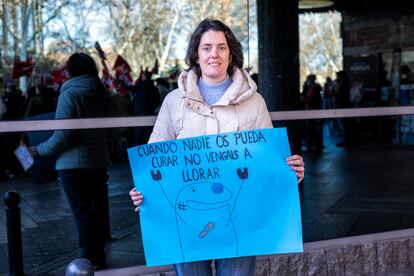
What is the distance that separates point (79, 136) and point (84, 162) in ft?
0.86

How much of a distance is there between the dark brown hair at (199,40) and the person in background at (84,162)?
67.0 inches

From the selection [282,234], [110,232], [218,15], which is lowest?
[110,232]

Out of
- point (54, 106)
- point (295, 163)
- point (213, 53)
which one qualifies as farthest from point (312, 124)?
point (213, 53)

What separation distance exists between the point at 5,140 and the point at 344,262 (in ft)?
9.64

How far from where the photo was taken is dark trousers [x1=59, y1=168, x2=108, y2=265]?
15.2 ft

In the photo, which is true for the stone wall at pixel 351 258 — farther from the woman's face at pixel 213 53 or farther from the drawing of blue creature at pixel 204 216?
the woman's face at pixel 213 53

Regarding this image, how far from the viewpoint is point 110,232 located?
15.7 feet

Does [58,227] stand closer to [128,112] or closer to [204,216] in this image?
[128,112]

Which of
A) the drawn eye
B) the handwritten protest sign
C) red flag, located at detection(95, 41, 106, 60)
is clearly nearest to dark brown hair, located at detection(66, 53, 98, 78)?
the handwritten protest sign

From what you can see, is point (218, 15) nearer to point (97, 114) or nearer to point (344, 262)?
point (97, 114)

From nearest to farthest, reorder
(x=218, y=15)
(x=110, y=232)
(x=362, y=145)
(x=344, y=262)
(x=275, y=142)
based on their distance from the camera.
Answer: (x=275, y=142) < (x=110, y=232) < (x=344, y=262) < (x=218, y=15) < (x=362, y=145)

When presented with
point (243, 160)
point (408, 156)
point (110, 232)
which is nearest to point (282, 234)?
point (243, 160)

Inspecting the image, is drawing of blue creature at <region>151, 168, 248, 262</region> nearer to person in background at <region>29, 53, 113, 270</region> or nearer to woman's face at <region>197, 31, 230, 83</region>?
woman's face at <region>197, 31, 230, 83</region>

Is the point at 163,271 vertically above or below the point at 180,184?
below
